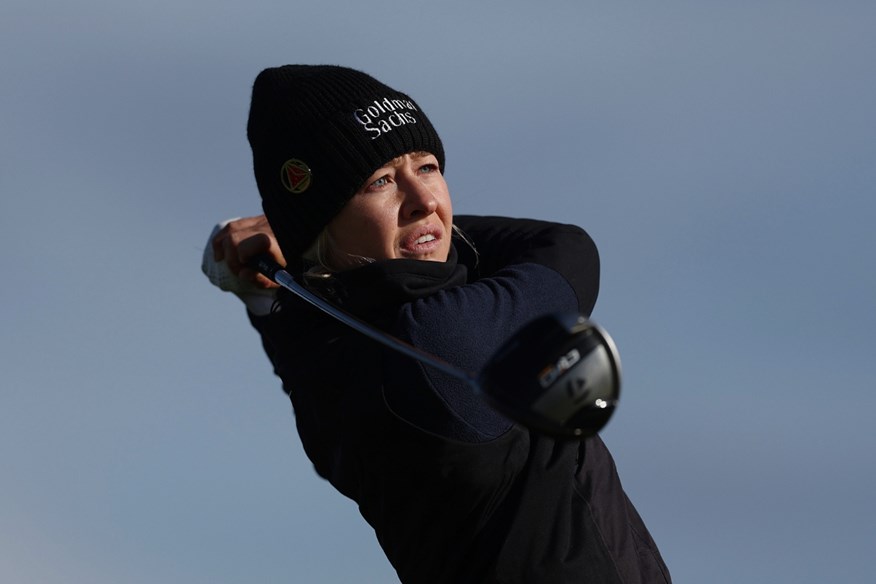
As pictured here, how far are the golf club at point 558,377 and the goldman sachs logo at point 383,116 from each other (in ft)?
4.75

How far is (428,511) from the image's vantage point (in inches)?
156

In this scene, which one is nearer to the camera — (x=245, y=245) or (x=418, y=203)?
(x=418, y=203)

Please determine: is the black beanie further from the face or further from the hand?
the hand

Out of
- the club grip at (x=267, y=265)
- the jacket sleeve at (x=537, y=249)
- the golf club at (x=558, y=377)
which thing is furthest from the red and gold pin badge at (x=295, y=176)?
the golf club at (x=558, y=377)

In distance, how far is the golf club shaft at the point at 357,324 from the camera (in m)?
3.26

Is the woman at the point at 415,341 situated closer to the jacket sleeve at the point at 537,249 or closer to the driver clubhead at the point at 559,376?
the jacket sleeve at the point at 537,249

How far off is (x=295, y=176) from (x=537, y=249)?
728 millimetres

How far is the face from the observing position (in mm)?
4074

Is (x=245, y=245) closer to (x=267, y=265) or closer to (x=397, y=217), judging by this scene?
(x=267, y=265)

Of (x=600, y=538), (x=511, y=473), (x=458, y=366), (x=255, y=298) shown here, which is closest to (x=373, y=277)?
(x=458, y=366)

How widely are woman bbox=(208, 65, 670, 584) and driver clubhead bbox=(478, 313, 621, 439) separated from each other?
0.78 m

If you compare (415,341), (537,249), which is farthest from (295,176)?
(415,341)

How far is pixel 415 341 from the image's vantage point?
12.1ft

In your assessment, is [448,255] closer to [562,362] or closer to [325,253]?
[325,253]
